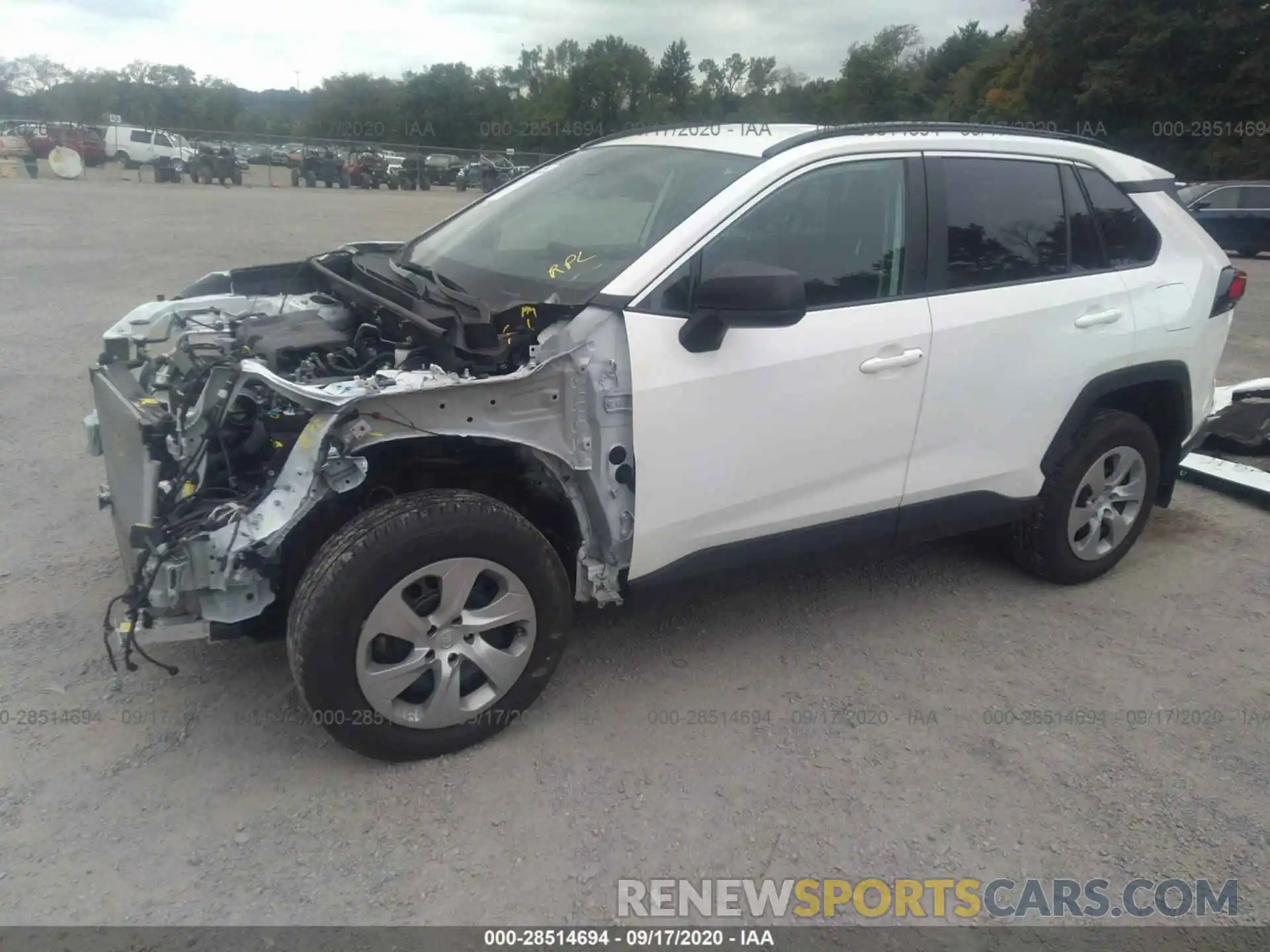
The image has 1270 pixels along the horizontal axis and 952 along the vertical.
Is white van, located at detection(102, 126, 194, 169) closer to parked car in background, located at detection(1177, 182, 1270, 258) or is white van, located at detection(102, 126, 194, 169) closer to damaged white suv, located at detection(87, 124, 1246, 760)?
parked car in background, located at detection(1177, 182, 1270, 258)

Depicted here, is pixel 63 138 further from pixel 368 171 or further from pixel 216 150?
pixel 368 171

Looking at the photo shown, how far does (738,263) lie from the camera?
9.55ft

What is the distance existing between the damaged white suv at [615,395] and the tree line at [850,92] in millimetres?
24859

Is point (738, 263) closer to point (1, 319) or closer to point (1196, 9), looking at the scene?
point (1, 319)

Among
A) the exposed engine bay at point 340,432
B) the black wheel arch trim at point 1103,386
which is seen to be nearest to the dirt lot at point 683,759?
the exposed engine bay at point 340,432

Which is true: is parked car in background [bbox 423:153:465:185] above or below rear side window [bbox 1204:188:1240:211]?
below

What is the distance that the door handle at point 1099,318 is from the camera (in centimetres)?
380

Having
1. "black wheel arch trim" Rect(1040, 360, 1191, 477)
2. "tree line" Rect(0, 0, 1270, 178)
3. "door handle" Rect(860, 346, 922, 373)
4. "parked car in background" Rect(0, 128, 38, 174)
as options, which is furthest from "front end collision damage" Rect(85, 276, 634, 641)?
"parked car in background" Rect(0, 128, 38, 174)

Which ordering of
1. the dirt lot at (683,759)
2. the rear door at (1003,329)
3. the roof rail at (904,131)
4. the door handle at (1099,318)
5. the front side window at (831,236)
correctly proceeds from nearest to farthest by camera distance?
the dirt lot at (683,759), the front side window at (831,236), the roof rail at (904,131), the rear door at (1003,329), the door handle at (1099,318)

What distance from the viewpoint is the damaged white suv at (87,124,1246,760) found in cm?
274

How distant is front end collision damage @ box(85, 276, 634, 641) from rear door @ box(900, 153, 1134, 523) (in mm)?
1263

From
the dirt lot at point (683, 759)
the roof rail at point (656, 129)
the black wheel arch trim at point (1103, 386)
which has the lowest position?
the dirt lot at point (683, 759)

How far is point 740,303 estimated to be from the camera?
2.81m

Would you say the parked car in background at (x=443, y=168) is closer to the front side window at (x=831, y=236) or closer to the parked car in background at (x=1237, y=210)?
the parked car in background at (x=1237, y=210)
